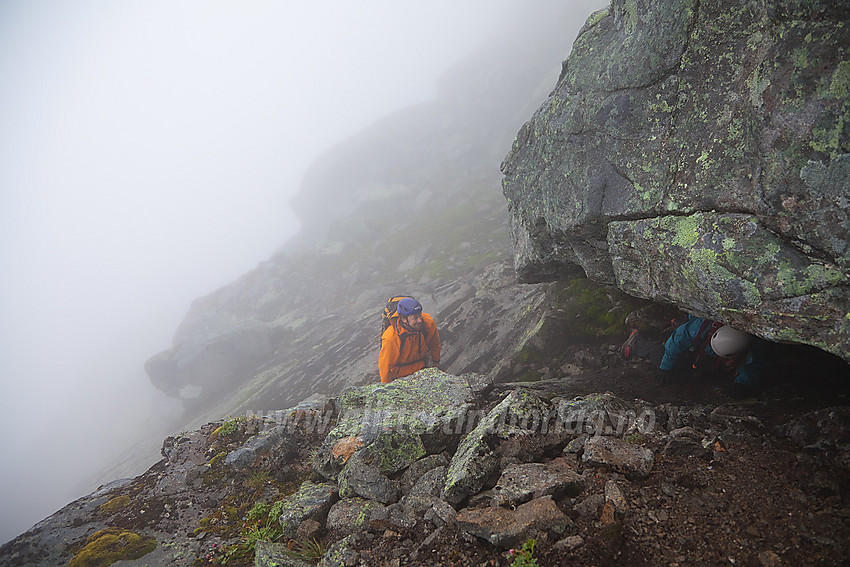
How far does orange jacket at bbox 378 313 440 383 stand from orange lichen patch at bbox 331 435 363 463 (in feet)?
13.7

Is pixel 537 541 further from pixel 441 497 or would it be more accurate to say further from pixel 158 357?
pixel 158 357

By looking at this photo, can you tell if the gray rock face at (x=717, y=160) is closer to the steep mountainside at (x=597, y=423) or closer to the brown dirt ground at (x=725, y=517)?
the steep mountainside at (x=597, y=423)

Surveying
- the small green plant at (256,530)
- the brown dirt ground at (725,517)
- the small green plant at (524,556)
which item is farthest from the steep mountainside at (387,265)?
the small green plant at (524,556)

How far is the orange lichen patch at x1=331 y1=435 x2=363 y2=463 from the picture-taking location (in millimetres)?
9088

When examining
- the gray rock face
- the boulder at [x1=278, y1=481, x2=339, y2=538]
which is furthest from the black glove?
the boulder at [x1=278, y1=481, x2=339, y2=538]

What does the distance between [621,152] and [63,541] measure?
16.4 metres

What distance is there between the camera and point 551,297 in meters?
15.8

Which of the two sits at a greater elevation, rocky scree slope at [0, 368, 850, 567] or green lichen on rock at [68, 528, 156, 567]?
green lichen on rock at [68, 528, 156, 567]

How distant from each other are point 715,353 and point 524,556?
22.5ft

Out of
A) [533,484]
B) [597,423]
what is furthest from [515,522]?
[597,423]

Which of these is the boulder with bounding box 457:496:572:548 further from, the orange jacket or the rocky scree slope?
the orange jacket

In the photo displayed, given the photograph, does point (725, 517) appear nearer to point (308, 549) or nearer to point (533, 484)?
point (533, 484)

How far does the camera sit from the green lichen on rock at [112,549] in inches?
342

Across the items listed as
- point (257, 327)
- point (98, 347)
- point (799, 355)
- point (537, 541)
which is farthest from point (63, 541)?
point (98, 347)
